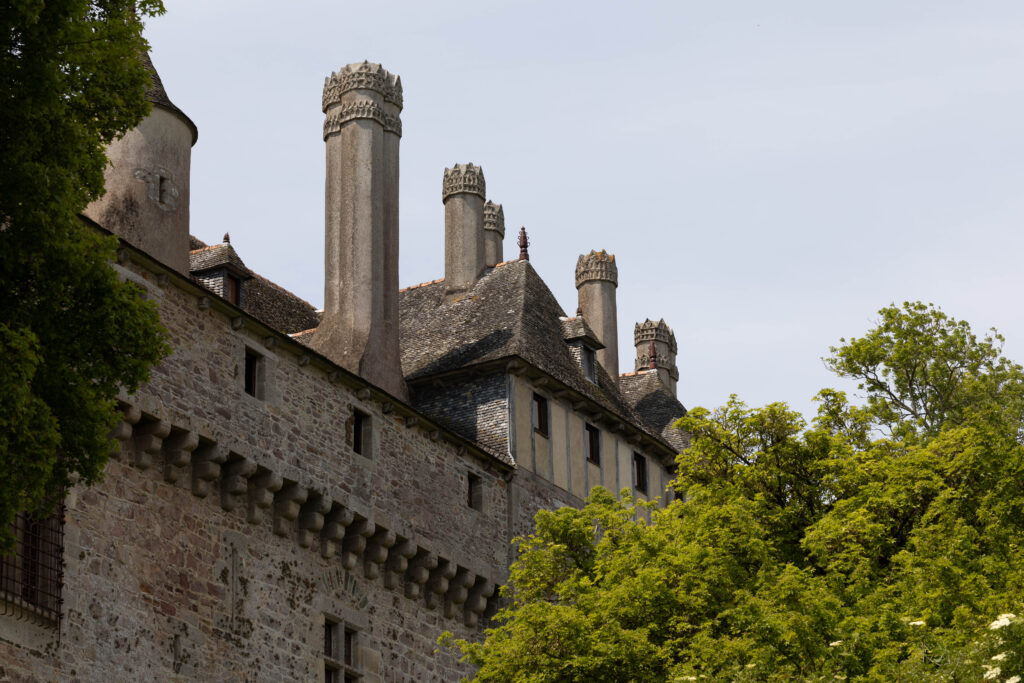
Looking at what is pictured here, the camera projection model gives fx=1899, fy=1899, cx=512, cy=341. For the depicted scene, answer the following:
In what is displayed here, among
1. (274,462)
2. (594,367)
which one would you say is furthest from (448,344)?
(274,462)

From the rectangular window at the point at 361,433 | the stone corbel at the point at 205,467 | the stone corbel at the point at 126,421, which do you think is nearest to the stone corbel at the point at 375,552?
the rectangular window at the point at 361,433

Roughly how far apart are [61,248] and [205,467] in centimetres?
970

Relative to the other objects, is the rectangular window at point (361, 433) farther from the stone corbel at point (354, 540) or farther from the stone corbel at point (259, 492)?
the stone corbel at point (259, 492)

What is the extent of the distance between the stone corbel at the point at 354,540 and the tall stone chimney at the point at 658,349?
20.1 meters

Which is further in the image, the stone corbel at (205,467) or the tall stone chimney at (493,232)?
the tall stone chimney at (493,232)

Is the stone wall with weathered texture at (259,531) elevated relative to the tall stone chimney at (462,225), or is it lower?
lower

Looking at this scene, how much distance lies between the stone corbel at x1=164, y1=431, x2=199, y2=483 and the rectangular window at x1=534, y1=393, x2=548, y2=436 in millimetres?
10714

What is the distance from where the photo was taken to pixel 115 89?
65.2 feet

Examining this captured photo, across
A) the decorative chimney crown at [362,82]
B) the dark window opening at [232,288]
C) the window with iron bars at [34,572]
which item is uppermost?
the decorative chimney crown at [362,82]

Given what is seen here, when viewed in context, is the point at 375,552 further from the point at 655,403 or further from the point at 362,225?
the point at 655,403

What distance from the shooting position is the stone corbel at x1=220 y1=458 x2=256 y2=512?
2867cm

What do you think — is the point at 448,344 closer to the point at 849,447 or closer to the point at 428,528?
the point at 428,528

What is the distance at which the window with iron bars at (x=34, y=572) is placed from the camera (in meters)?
24.0

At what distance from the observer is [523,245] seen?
136 feet
